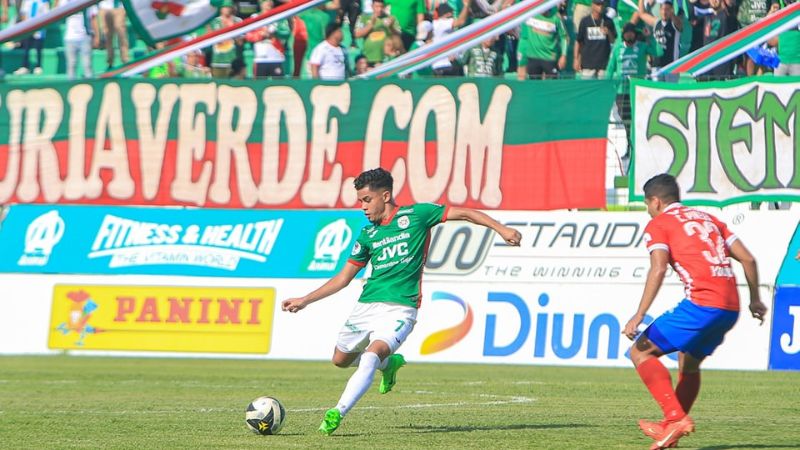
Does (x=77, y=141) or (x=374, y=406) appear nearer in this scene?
(x=374, y=406)

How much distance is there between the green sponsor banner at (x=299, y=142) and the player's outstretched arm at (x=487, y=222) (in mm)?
9087

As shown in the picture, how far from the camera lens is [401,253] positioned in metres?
11.5

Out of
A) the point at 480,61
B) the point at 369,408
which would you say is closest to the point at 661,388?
the point at 369,408

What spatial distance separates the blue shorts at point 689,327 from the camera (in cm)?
1012

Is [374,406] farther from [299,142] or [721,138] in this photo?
[299,142]

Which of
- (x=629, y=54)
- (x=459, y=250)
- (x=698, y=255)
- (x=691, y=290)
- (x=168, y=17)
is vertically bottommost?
(x=459, y=250)

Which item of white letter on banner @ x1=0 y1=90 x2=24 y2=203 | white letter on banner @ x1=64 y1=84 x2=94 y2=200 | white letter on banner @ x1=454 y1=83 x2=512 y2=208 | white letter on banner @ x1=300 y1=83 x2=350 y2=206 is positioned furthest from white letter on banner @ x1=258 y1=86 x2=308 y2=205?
white letter on banner @ x1=0 y1=90 x2=24 y2=203

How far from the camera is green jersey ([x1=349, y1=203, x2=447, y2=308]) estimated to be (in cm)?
1151

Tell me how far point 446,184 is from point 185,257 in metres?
3.84

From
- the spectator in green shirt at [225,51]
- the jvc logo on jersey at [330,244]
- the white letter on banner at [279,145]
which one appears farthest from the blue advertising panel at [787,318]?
the spectator in green shirt at [225,51]

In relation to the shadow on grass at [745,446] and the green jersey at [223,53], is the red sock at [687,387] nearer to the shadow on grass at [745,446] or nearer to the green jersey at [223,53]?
the shadow on grass at [745,446]

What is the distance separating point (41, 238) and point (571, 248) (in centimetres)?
773

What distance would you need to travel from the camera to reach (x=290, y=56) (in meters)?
26.1

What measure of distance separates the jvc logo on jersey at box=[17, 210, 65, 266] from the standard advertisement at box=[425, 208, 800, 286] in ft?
18.3
